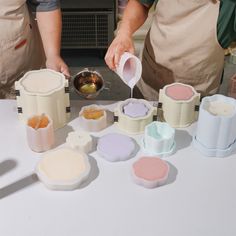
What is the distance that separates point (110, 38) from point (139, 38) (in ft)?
0.77

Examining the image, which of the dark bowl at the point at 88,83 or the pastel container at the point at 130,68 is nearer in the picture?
the pastel container at the point at 130,68

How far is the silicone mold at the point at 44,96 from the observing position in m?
0.92

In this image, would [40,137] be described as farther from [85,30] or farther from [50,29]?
[85,30]

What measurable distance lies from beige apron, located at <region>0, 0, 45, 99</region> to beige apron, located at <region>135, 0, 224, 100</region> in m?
0.34

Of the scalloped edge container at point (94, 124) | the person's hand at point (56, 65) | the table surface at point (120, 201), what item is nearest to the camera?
the table surface at point (120, 201)

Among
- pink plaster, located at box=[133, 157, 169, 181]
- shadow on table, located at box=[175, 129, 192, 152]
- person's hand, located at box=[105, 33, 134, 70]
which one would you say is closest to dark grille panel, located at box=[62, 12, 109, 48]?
person's hand, located at box=[105, 33, 134, 70]

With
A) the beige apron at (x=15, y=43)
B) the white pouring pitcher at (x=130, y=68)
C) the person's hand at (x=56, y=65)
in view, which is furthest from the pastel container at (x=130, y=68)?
the beige apron at (x=15, y=43)

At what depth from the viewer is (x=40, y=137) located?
0.88 metres

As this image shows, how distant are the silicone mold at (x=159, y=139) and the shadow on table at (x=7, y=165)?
0.28 m

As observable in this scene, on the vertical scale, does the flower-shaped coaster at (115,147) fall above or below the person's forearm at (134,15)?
below

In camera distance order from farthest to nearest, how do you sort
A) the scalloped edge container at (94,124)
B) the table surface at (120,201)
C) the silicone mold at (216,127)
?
the scalloped edge container at (94,124) → the silicone mold at (216,127) → the table surface at (120,201)

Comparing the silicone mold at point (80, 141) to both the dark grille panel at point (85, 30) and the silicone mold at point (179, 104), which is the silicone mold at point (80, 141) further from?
the dark grille panel at point (85, 30)

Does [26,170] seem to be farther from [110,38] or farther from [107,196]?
[110,38]

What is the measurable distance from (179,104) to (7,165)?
0.39m
